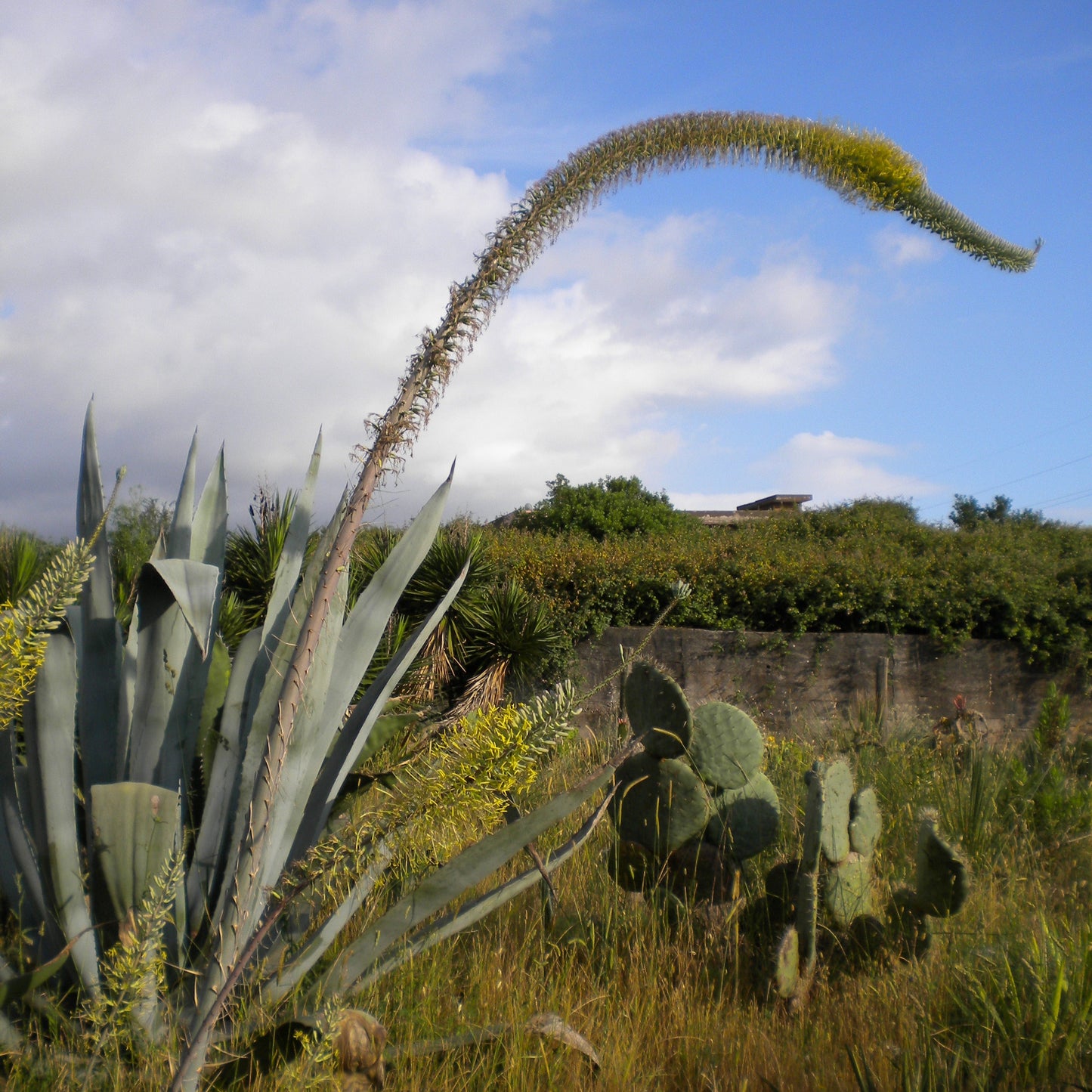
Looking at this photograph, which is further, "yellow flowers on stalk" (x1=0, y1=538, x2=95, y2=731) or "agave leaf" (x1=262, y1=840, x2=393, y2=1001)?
"agave leaf" (x1=262, y1=840, x2=393, y2=1001)

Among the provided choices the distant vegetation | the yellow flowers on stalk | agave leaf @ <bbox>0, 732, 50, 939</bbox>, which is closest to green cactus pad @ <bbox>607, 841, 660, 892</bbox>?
agave leaf @ <bbox>0, 732, 50, 939</bbox>

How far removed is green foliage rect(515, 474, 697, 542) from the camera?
15.5 m

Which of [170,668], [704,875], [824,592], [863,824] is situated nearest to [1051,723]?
[863,824]

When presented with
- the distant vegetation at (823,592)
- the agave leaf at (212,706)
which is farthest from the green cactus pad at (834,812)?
the distant vegetation at (823,592)

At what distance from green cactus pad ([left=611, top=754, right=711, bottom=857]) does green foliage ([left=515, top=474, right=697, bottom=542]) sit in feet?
36.0

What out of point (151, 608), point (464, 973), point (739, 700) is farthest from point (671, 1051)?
point (739, 700)

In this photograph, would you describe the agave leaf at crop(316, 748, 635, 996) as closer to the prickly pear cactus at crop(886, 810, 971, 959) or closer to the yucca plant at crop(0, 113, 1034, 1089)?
the yucca plant at crop(0, 113, 1034, 1089)

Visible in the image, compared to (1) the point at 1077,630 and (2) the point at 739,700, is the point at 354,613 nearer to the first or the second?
(2) the point at 739,700

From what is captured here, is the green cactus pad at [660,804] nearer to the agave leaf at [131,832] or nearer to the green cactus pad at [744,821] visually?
the green cactus pad at [744,821]

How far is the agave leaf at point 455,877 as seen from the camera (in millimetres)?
2205

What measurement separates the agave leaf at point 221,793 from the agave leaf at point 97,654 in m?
0.31

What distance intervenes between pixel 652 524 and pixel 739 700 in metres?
6.62

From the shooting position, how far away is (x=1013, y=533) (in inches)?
544

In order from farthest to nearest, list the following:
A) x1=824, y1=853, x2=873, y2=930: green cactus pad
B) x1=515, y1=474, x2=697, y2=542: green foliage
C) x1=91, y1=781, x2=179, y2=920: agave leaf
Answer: x1=515, y1=474, x2=697, y2=542: green foliage → x1=824, y1=853, x2=873, y2=930: green cactus pad → x1=91, y1=781, x2=179, y2=920: agave leaf
